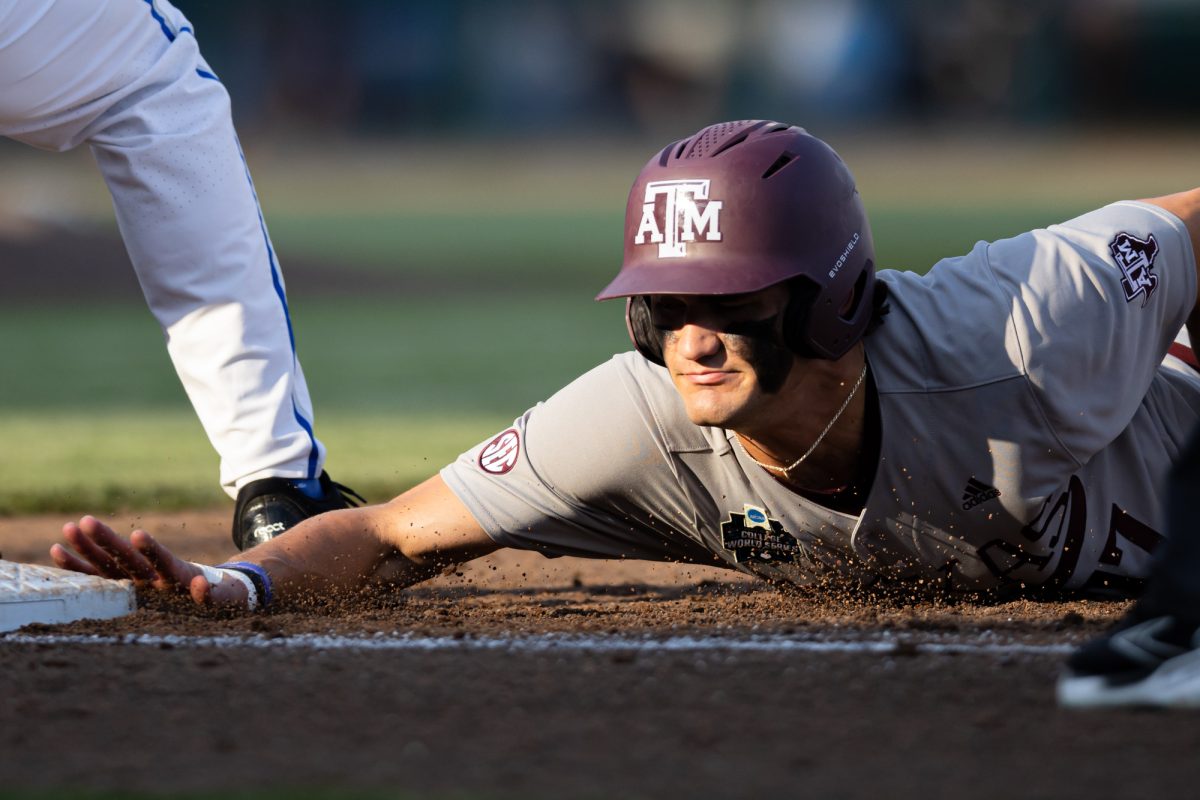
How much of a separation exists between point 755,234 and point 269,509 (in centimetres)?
155

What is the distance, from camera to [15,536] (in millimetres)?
5156

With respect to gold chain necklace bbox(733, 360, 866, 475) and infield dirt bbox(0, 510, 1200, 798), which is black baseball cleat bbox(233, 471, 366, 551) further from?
gold chain necklace bbox(733, 360, 866, 475)

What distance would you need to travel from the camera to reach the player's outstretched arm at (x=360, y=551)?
3.57m

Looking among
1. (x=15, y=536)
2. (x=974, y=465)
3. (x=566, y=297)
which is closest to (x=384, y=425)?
(x=15, y=536)

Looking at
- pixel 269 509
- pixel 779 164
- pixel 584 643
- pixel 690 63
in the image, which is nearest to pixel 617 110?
pixel 690 63

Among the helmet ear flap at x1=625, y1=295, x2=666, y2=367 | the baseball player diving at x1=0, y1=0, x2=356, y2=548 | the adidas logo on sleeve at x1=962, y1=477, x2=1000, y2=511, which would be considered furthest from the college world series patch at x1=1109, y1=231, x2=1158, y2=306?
the baseball player diving at x1=0, y1=0, x2=356, y2=548

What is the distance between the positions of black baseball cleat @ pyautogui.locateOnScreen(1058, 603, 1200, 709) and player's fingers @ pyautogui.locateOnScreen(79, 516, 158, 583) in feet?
6.09

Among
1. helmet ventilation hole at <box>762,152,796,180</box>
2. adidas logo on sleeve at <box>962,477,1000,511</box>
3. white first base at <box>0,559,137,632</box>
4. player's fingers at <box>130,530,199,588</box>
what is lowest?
white first base at <box>0,559,137,632</box>

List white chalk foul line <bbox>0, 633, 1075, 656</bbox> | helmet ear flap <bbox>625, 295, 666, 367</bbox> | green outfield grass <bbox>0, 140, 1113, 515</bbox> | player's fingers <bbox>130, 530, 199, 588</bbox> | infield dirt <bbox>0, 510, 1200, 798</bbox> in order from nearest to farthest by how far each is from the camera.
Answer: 1. infield dirt <bbox>0, 510, 1200, 798</bbox>
2. white chalk foul line <bbox>0, 633, 1075, 656</bbox>
3. helmet ear flap <bbox>625, 295, 666, 367</bbox>
4. player's fingers <bbox>130, 530, 199, 588</bbox>
5. green outfield grass <bbox>0, 140, 1113, 515</bbox>

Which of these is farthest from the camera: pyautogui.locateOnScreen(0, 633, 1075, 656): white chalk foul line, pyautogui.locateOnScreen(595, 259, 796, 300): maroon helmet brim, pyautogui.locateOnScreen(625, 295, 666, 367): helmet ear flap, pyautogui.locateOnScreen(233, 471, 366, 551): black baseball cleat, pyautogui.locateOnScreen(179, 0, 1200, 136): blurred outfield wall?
pyautogui.locateOnScreen(179, 0, 1200, 136): blurred outfield wall

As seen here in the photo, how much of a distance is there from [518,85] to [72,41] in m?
29.3

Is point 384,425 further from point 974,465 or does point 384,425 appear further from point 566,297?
point 566,297

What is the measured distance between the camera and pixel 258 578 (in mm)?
3615

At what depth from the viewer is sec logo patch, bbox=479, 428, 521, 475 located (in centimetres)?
370
